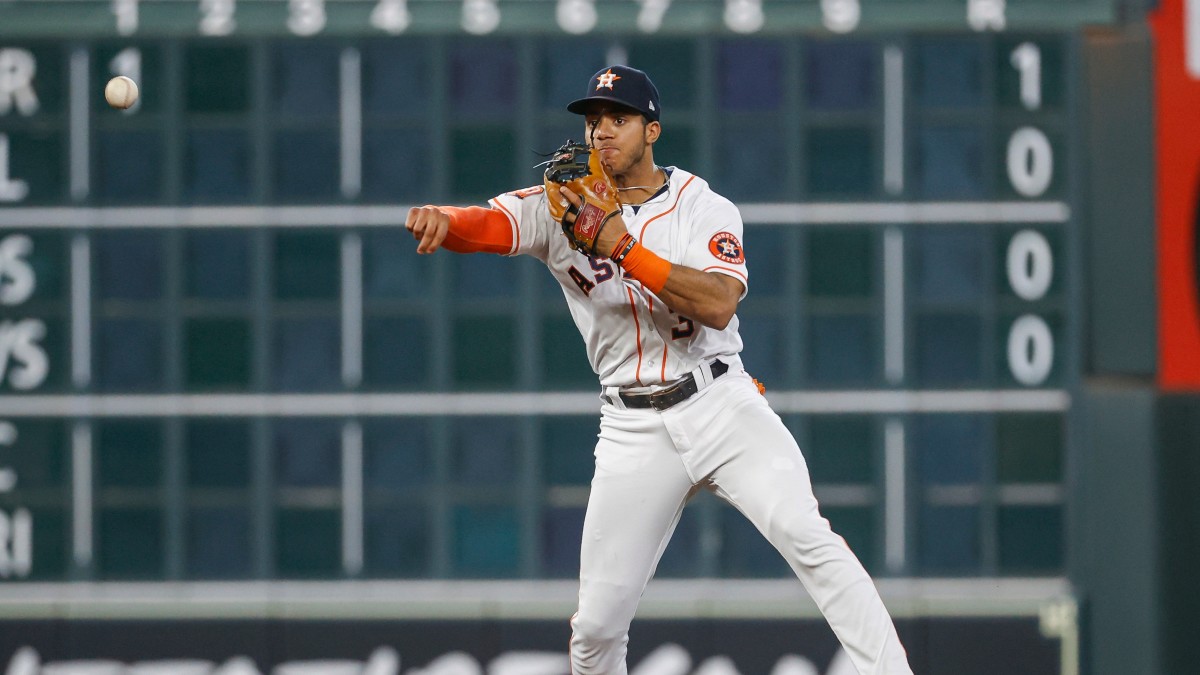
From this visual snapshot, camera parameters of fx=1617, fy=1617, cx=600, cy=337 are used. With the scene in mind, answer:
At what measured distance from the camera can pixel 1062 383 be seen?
7148mm

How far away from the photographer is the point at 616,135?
15.8ft

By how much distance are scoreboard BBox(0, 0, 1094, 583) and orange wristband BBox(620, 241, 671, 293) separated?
106 inches

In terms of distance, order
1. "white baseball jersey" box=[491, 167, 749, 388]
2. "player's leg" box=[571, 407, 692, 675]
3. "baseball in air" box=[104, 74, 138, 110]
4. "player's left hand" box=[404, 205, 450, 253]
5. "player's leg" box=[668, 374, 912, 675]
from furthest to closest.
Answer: "baseball in air" box=[104, 74, 138, 110] → "white baseball jersey" box=[491, 167, 749, 388] → "player's leg" box=[571, 407, 692, 675] → "player's left hand" box=[404, 205, 450, 253] → "player's leg" box=[668, 374, 912, 675]

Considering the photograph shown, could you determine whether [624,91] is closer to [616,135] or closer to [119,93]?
[616,135]

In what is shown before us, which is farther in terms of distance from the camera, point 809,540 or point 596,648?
point 596,648

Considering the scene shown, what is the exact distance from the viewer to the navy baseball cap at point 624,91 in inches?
187

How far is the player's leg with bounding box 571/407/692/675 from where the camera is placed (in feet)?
15.4

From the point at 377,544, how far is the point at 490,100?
2.05 metres

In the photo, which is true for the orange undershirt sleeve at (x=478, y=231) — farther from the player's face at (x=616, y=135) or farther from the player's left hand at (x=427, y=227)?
the player's face at (x=616, y=135)

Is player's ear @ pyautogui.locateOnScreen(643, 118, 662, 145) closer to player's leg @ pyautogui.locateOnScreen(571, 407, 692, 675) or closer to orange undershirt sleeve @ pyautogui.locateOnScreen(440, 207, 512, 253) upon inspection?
orange undershirt sleeve @ pyautogui.locateOnScreen(440, 207, 512, 253)

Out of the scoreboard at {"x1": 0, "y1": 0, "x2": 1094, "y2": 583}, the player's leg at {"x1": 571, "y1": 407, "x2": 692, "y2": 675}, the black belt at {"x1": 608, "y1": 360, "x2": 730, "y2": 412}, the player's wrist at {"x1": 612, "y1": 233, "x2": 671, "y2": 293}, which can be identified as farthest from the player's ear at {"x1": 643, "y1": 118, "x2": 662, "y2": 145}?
the scoreboard at {"x1": 0, "y1": 0, "x2": 1094, "y2": 583}

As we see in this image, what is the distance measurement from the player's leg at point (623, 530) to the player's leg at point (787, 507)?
9 centimetres

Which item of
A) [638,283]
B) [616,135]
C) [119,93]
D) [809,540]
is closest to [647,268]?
[638,283]

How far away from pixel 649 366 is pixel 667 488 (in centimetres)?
37
